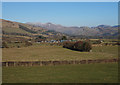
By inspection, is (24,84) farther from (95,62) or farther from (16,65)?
(95,62)

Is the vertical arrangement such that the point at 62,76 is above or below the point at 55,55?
below

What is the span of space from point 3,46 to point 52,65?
177 ft

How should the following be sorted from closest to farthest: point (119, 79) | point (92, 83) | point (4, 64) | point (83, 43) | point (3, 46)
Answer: point (92, 83)
point (119, 79)
point (4, 64)
point (83, 43)
point (3, 46)

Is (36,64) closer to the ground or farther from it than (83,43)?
closer to the ground

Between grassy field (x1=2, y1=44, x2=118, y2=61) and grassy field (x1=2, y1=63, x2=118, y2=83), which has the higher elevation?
grassy field (x1=2, y1=44, x2=118, y2=61)

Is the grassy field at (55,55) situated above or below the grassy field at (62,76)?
above

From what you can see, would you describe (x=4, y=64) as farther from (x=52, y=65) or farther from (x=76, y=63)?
(x=76, y=63)

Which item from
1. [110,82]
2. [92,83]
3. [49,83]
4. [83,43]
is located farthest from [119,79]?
[83,43]

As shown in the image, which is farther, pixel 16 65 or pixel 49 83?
pixel 16 65

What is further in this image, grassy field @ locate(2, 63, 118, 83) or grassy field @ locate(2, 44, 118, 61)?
grassy field @ locate(2, 44, 118, 61)

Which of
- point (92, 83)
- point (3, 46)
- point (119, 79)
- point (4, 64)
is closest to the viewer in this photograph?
point (92, 83)

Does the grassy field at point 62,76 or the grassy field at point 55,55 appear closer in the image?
the grassy field at point 62,76

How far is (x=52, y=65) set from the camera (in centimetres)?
3378

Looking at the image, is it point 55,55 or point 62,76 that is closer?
point 62,76
